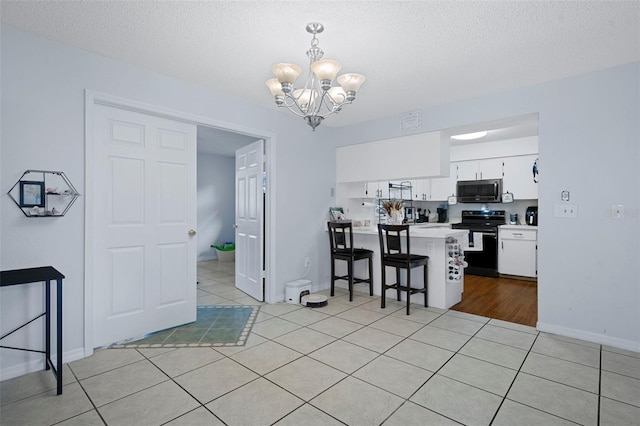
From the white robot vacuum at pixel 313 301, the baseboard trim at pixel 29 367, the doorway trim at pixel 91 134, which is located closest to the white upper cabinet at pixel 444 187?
the white robot vacuum at pixel 313 301

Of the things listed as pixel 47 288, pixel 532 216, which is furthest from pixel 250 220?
pixel 532 216

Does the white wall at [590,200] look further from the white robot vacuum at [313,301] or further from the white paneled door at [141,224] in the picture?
the white paneled door at [141,224]

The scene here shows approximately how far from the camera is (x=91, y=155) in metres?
2.57

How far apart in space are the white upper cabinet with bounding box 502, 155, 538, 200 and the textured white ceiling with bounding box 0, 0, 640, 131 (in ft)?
8.67

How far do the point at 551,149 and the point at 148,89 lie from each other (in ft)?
12.2

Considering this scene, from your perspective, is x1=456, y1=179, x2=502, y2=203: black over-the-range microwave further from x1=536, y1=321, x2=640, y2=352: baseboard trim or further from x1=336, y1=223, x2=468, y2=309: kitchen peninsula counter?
x1=536, y1=321, x2=640, y2=352: baseboard trim

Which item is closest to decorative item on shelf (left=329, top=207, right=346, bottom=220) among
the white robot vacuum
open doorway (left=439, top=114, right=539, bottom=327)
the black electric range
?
the white robot vacuum

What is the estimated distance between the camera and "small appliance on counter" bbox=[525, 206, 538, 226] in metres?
5.41

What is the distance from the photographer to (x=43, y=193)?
2332 mm

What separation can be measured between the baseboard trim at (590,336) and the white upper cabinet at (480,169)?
3.17 m

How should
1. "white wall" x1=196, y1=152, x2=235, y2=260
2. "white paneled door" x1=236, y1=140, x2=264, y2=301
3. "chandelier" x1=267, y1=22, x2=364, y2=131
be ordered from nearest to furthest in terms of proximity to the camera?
1. "chandelier" x1=267, y1=22, x2=364, y2=131
2. "white paneled door" x1=236, y1=140, x2=264, y2=301
3. "white wall" x1=196, y1=152, x2=235, y2=260

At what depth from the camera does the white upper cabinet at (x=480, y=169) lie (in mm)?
5615

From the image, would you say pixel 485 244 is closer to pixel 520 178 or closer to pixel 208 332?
pixel 520 178

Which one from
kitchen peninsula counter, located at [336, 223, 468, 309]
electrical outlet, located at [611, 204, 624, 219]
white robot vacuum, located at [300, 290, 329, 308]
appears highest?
electrical outlet, located at [611, 204, 624, 219]
